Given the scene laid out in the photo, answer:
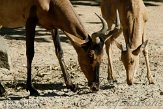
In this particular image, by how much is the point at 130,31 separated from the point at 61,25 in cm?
210

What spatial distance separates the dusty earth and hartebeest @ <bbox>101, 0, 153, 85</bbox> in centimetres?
39

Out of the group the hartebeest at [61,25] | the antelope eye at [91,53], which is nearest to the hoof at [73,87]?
the hartebeest at [61,25]

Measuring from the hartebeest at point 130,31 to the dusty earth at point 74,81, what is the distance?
15.3 inches

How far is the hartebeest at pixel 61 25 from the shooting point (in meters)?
10.5

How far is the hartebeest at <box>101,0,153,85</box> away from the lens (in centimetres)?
1172

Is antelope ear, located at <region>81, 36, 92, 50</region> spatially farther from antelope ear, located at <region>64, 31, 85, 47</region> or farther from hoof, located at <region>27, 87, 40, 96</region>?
hoof, located at <region>27, 87, 40, 96</region>

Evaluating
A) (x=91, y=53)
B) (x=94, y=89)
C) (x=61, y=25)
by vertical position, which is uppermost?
(x=61, y=25)

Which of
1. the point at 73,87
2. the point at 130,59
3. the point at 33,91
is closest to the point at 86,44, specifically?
the point at 73,87

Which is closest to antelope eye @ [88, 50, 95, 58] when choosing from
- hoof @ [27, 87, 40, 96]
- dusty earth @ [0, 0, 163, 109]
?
dusty earth @ [0, 0, 163, 109]

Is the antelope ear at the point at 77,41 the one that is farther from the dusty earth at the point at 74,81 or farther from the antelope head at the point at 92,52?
the dusty earth at the point at 74,81

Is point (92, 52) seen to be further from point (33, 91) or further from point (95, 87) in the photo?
point (33, 91)

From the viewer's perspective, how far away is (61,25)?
35.9 feet

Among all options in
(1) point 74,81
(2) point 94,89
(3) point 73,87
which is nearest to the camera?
(2) point 94,89

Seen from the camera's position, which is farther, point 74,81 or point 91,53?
point 74,81
